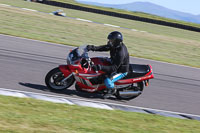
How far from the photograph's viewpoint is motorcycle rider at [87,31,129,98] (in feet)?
25.1

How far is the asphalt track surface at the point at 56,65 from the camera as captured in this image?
27.4 ft

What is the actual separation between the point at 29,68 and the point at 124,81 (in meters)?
3.18

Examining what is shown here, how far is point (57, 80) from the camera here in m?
7.96

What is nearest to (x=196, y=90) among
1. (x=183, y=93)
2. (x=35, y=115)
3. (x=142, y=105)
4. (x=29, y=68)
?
(x=183, y=93)

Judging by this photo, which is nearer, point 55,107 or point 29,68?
point 55,107

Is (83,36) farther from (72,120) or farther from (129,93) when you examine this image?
(72,120)

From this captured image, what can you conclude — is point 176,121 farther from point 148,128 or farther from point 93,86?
point 93,86

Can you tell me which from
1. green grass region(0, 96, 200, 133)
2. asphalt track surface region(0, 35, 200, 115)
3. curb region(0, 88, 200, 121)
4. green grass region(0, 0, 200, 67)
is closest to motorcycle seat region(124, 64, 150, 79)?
asphalt track surface region(0, 35, 200, 115)

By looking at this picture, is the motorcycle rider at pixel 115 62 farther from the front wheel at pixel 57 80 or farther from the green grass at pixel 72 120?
the green grass at pixel 72 120

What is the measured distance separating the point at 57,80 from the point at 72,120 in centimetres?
237

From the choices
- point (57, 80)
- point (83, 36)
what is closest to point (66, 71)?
point (57, 80)

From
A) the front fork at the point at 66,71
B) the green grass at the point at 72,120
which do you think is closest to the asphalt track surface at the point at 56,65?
the front fork at the point at 66,71

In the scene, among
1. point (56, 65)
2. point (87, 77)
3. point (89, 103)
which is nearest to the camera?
point (89, 103)

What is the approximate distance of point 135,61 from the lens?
14.6m
